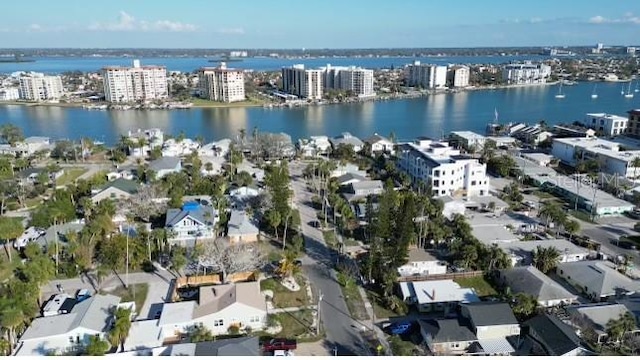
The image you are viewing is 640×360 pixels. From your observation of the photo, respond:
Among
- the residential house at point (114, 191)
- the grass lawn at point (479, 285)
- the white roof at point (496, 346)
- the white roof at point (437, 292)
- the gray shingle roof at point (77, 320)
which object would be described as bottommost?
the grass lawn at point (479, 285)

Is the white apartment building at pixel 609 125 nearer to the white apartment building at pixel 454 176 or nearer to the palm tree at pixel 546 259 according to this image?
the white apartment building at pixel 454 176

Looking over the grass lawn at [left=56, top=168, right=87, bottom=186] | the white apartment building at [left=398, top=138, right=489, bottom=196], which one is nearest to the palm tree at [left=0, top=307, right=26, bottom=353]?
the grass lawn at [left=56, top=168, right=87, bottom=186]

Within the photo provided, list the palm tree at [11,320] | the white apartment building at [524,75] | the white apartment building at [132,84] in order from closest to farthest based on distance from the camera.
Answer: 1. the palm tree at [11,320]
2. the white apartment building at [132,84]
3. the white apartment building at [524,75]

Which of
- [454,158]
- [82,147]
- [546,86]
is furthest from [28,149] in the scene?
[546,86]

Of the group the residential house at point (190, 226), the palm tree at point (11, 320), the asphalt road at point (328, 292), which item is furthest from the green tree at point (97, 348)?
the residential house at point (190, 226)

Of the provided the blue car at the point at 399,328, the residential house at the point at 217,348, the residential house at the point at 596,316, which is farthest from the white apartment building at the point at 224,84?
the residential house at the point at 596,316

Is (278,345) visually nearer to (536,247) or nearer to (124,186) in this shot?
(536,247)

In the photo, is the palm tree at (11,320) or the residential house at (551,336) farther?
the palm tree at (11,320)

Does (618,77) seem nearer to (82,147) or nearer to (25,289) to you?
(82,147)

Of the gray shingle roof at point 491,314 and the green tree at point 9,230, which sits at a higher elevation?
the green tree at point 9,230

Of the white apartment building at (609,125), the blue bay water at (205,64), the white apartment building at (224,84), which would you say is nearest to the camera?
the white apartment building at (609,125)
